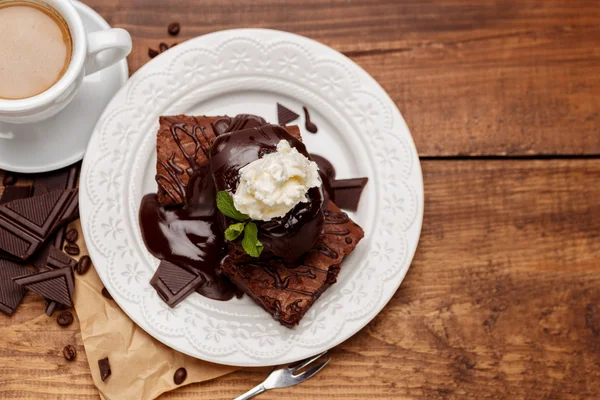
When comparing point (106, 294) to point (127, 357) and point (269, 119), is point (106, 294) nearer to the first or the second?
point (127, 357)

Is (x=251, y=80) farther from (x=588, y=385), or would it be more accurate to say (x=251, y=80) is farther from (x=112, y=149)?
(x=588, y=385)

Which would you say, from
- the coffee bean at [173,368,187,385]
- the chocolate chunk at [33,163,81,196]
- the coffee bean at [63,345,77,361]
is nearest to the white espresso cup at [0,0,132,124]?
the chocolate chunk at [33,163,81,196]

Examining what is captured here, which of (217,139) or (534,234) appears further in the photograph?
(534,234)

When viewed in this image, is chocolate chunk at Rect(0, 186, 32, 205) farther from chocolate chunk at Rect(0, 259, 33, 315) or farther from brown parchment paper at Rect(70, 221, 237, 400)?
brown parchment paper at Rect(70, 221, 237, 400)

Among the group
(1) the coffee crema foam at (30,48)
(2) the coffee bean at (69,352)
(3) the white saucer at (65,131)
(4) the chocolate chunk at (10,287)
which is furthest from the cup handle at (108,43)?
(2) the coffee bean at (69,352)

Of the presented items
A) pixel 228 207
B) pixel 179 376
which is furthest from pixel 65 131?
pixel 179 376

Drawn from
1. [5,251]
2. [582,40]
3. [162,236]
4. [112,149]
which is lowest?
[5,251]

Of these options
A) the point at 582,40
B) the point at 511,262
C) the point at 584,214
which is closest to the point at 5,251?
the point at 511,262
